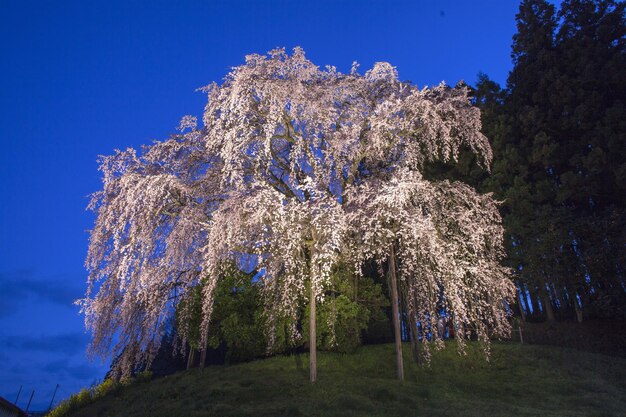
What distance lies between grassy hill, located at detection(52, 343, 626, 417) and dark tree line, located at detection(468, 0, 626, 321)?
15.4ft

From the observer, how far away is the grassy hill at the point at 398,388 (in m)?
9.91

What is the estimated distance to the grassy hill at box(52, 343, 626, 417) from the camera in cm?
991

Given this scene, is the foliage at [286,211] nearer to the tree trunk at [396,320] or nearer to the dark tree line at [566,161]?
the tree trunk at [396,320]

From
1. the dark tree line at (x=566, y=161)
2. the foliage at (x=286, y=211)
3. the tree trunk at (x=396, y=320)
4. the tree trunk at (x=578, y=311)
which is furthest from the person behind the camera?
the tree trunk at (x=578, y=311)

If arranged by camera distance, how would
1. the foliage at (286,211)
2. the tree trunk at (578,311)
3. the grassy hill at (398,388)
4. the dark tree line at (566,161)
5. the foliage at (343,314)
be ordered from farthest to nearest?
the tree trunk at (578,311), the dark tree line at (566,161), the foliage at (343,314), the foliage at (286,211), the grassy hill at (398,388)

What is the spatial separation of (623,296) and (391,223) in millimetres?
13763

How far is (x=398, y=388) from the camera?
11.5m

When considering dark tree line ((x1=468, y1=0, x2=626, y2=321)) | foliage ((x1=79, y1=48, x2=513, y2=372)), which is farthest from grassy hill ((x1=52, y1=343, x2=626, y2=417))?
dark tree line ((x1=468, y1=0, x2=626, y2=321))

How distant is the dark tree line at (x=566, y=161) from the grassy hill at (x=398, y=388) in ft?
15.4

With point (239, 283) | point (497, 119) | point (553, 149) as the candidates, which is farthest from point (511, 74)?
point (239, 283)

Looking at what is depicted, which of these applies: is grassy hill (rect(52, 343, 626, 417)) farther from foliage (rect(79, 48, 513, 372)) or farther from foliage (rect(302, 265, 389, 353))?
foliage (rect(79, 48, 513, 372))

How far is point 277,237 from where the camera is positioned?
448 inches

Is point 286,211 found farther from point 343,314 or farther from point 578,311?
point 578,311

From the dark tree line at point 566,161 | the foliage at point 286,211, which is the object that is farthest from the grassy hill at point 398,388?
the dark tree line at point 566,161
